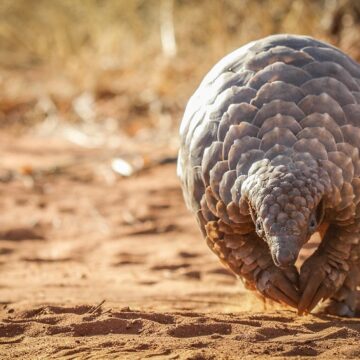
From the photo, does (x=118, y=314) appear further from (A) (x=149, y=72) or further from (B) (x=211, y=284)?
(A) (x=149, y=72)

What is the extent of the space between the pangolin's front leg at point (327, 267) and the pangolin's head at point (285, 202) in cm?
47

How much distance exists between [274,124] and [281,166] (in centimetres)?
30

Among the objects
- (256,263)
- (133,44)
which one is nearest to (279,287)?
(256,263)

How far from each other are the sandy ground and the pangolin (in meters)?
0.26

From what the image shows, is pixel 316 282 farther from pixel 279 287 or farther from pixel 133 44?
pixel 133 44

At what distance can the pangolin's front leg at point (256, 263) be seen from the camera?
3.97 meters

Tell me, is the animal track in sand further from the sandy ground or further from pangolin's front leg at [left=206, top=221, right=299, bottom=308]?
pangolin's front leg at [left=206, top=221, right=299, bottom=308]

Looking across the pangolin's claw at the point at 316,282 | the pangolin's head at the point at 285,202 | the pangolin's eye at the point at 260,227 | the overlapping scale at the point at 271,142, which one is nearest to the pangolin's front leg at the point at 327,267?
the pangolin's claw at the point at 316,282

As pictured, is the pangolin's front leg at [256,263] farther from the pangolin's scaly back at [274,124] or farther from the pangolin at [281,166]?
the pangolin's scaly back at [274,124]

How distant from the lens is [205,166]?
3.93 meters

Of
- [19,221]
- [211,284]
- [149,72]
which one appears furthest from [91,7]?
[211,284]

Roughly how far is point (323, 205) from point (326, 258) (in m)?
0.46

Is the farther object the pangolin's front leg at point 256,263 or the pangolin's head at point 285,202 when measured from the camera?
the pangolin's front leg at point 256,263

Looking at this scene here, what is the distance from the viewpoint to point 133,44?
14.4m
